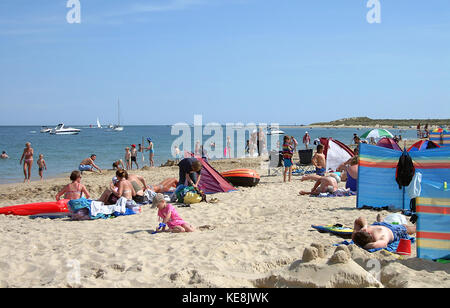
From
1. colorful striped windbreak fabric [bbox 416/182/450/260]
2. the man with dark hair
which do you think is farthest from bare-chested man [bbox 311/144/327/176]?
colorful striped windbreak fabric [bbox 416/182/450/260]

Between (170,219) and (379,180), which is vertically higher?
(379,180)

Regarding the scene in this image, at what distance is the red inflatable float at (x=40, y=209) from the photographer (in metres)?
8.19

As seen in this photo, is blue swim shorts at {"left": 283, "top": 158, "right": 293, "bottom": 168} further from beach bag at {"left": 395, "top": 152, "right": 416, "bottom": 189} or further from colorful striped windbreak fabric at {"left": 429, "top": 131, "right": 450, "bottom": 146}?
beach bag at {"left": 395, "top": 152, "right": 416, "bottom": 189}

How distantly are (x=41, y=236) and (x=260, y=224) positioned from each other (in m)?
3.22

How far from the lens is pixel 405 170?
6.98m

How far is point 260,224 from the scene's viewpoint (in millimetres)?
6914

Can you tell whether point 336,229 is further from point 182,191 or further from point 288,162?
point 288,162

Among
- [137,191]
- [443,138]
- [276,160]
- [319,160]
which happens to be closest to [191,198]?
[137,191]

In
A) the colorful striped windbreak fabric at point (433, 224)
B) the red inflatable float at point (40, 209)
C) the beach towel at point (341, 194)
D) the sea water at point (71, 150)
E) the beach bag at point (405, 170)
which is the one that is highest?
the beach bag at point (405, 170)

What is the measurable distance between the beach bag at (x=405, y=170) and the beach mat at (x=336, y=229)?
1.57 m

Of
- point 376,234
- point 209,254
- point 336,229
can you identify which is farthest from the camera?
point 336,229

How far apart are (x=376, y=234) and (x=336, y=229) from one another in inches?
28.7

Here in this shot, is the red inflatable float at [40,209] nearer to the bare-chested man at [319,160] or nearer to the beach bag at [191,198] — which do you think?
the beach bag at [191,198]

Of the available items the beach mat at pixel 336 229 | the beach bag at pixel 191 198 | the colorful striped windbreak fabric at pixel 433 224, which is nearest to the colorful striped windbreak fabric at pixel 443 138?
the beach bag at pixel 191 198
